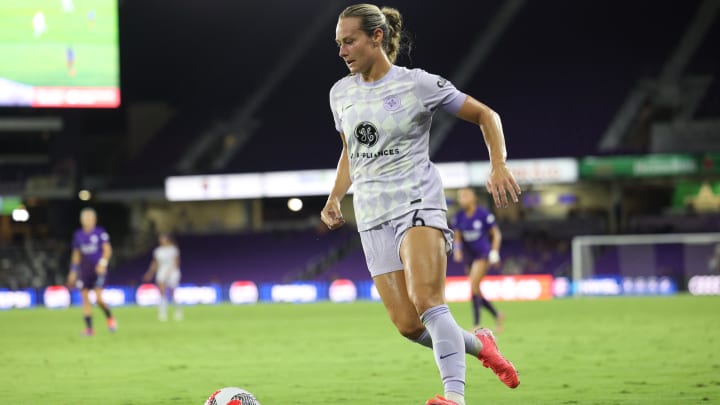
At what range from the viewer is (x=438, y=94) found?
6461 millimetres

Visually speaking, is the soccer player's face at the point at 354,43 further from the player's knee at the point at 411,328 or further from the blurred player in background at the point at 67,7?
the blurred player in background at the point at 67,7

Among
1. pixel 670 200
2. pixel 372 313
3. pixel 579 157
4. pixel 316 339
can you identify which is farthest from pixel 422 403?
pixel 670 200

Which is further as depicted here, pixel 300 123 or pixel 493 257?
pixel 300 123

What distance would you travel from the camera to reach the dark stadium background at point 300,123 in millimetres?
42125

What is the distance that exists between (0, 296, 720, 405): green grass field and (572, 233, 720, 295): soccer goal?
12.7 metres

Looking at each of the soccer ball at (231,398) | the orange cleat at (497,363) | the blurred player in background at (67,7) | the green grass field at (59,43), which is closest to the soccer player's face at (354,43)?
the orange cleat at (497,363)

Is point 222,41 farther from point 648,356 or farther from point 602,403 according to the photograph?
point 602,403

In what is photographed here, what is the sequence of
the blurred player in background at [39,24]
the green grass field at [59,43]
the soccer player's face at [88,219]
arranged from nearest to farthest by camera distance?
the soccer player's face at [88,219], the green grass field at [59,43], the blurred player in background at [39,24]

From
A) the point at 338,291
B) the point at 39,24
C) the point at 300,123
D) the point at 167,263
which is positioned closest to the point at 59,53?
the point at 39,24

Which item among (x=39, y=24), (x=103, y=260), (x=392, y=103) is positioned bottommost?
(x=392, y=103)

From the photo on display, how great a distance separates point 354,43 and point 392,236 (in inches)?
45.6

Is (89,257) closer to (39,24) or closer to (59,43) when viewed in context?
(59,43)

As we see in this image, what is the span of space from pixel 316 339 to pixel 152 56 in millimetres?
35456

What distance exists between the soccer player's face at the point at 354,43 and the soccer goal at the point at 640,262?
29.1 m
